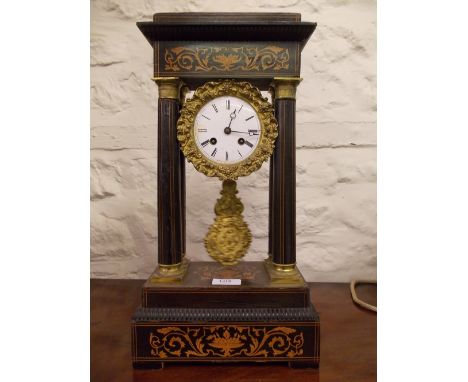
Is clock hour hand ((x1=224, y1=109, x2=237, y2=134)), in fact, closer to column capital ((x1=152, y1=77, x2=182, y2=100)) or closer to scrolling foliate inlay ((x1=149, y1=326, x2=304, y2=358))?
column capital ((x1=152, y1=77, x2=182, y2=100))

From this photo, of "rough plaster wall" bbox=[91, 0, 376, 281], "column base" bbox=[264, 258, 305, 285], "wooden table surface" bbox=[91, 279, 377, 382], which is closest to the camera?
"wooden table surface" bbox=[91, 279, 377, 382]

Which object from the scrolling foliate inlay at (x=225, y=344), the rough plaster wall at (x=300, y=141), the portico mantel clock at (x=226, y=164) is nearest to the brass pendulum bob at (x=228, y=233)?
the portico mantel clock at (x=226, y=164)

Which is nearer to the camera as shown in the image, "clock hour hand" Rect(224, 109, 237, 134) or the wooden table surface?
the wooden table surface

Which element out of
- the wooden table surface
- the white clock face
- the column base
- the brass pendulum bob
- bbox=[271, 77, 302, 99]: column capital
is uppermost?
bbox=[271, 77, 302, 99]: column capital

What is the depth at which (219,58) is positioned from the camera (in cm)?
91

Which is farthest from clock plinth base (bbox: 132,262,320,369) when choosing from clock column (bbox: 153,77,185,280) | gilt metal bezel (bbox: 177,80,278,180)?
gilt metal bezel (bbox: 177,80,278,180)

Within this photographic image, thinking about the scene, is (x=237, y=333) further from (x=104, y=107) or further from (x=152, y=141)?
(x=104, y=107)

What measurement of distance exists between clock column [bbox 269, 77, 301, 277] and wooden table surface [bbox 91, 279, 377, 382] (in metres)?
0.20

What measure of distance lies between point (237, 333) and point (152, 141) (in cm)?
72

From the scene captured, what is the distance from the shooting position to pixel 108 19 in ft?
4.44

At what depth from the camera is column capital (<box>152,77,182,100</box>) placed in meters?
0.91

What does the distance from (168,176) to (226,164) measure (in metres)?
0.13

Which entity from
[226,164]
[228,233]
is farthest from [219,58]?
[228,233]

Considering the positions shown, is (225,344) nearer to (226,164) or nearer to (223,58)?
(226,164)
